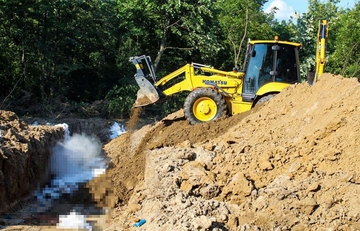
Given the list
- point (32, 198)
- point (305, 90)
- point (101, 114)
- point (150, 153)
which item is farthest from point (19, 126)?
point (101, 114)

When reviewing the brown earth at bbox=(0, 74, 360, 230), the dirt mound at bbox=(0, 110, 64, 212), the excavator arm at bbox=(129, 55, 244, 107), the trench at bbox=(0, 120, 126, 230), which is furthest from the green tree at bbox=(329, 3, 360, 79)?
the dirt mound at bbox=(0, 110, 64, 212)

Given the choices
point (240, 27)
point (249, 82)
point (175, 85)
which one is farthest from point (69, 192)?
point (240, 27)

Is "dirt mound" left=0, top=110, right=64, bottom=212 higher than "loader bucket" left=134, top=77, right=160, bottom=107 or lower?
lower

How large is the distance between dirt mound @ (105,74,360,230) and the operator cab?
4.97 feet

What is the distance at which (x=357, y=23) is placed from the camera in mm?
27156

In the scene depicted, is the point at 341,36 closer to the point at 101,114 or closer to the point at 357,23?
the point at 357,23

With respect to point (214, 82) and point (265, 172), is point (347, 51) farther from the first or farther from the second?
point (265, 172)

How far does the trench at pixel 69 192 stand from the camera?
24.1ft

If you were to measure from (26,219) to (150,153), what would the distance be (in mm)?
2915

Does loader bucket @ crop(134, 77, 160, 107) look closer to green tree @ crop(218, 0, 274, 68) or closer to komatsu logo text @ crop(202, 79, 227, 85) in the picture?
komatsu logo text @ crop(202, 79, 227, 85)

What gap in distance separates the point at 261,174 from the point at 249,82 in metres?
4.08

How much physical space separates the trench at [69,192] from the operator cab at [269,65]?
4.03 meters

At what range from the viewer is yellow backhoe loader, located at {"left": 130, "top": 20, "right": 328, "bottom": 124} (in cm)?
1081


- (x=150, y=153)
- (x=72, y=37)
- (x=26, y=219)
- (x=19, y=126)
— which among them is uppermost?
(x=72, y=37)
